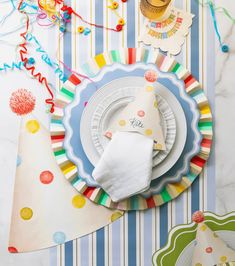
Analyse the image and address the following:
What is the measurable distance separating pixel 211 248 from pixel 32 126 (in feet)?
2.45

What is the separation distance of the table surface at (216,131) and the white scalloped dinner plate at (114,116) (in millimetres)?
141

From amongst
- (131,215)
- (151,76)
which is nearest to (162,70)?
(151,76)

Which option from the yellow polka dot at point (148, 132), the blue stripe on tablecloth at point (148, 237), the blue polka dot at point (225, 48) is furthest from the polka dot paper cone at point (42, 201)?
the blue polka dot at point (225, 48)

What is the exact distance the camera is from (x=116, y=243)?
1.58 metres

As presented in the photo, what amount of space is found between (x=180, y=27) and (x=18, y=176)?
755 mm

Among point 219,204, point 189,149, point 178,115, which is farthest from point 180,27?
point 219,204

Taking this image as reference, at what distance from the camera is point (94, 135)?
1.51 meters

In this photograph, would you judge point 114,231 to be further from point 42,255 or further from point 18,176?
point 18,176

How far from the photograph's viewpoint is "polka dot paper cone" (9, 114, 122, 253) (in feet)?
5.11

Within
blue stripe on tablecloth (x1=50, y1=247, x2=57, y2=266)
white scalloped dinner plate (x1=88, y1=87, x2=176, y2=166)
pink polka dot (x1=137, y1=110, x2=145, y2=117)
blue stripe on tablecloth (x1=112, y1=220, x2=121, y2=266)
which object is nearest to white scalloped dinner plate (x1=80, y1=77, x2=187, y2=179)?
white scalloped dinner plate (x1=88, y1=87, x2=176, y2=166)

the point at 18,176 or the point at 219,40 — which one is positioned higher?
the point at 219,40

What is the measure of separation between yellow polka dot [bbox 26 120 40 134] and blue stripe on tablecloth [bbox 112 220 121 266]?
0.42 m

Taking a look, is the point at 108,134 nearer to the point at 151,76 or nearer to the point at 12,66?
the point at 151,76

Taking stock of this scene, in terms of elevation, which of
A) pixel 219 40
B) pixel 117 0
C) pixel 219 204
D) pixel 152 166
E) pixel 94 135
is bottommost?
pixel 219 204
